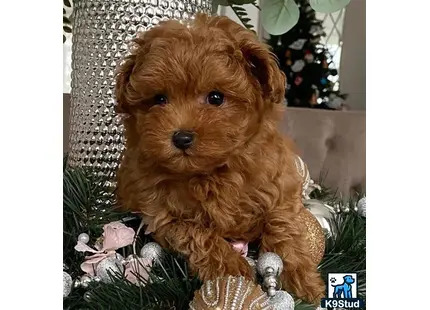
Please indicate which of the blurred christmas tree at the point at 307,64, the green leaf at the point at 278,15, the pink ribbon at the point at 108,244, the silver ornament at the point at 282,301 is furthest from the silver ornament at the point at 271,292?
the blurred christmas tree at the point at 307,64

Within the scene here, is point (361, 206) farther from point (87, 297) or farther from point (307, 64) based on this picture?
point (307, 64)

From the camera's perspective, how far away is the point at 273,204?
88 centimetres

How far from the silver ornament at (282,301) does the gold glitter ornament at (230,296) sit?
13mm

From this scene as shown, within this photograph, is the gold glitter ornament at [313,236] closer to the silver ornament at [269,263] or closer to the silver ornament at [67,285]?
the silver ornament at [269,263]

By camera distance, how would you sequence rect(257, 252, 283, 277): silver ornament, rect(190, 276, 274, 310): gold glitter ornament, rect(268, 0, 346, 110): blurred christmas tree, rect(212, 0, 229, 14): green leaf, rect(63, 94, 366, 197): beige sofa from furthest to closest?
rect(268, 0, 346, 110): blurred christmas tree
rect(63, 94, 366, 197): beige sofa
rect(212, 0, 229, 14): green leaf
rect(257, 252, 283, 277): silver ornament
rect(190, 276, 274, 310): gold glitter ornament

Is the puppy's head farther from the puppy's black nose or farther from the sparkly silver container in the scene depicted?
the sparkly silver container

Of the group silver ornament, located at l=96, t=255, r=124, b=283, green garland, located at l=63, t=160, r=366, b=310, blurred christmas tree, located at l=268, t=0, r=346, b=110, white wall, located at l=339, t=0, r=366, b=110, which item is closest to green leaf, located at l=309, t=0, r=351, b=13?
white wall, located at l=339, t=0, r=366, b=110

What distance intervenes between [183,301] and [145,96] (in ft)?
0.95

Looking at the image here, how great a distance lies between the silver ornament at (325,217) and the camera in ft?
3.41

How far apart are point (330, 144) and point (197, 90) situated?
2.20ft

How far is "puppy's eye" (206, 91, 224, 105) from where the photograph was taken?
0.82 meters

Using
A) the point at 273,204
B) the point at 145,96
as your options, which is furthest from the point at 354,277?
the point at 145,96
